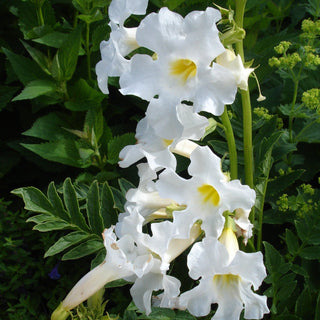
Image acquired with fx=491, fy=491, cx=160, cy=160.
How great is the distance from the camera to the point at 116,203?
52.4 inches

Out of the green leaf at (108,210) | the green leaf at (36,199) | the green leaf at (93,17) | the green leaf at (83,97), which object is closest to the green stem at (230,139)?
the green leaf at (108,210)

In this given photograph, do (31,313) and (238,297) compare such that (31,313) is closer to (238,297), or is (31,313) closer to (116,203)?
(116,203)

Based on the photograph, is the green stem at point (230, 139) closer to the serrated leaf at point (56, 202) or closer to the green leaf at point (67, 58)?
the serrated leaf at point (56, 202)

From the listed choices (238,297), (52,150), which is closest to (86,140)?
(52,150)

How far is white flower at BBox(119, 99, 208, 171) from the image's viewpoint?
86 centimetres

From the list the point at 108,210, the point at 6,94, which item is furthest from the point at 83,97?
the point at 108,210

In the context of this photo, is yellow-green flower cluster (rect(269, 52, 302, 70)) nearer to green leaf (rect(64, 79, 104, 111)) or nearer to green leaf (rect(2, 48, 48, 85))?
green leaf (rect(64, 79, 104, 111))

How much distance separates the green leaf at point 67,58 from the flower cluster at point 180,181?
22.0 inches

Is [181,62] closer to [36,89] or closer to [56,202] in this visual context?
[56,202]

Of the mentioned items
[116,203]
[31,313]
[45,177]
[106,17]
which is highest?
[106,17]

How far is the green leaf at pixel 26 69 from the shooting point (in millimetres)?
1602

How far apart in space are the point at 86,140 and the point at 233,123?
1.44 ft

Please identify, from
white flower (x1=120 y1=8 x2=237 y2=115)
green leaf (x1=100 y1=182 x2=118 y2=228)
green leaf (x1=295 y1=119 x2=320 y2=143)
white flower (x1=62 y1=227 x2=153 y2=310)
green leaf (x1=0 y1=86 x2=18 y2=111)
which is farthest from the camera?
green leaf (x1=0 y1=86 x2=18 y2=111)

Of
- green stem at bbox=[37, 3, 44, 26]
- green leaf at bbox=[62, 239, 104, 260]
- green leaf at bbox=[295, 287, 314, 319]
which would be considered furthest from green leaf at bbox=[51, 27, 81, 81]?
green leaf at bbox=[295, 287, 314, 319]
